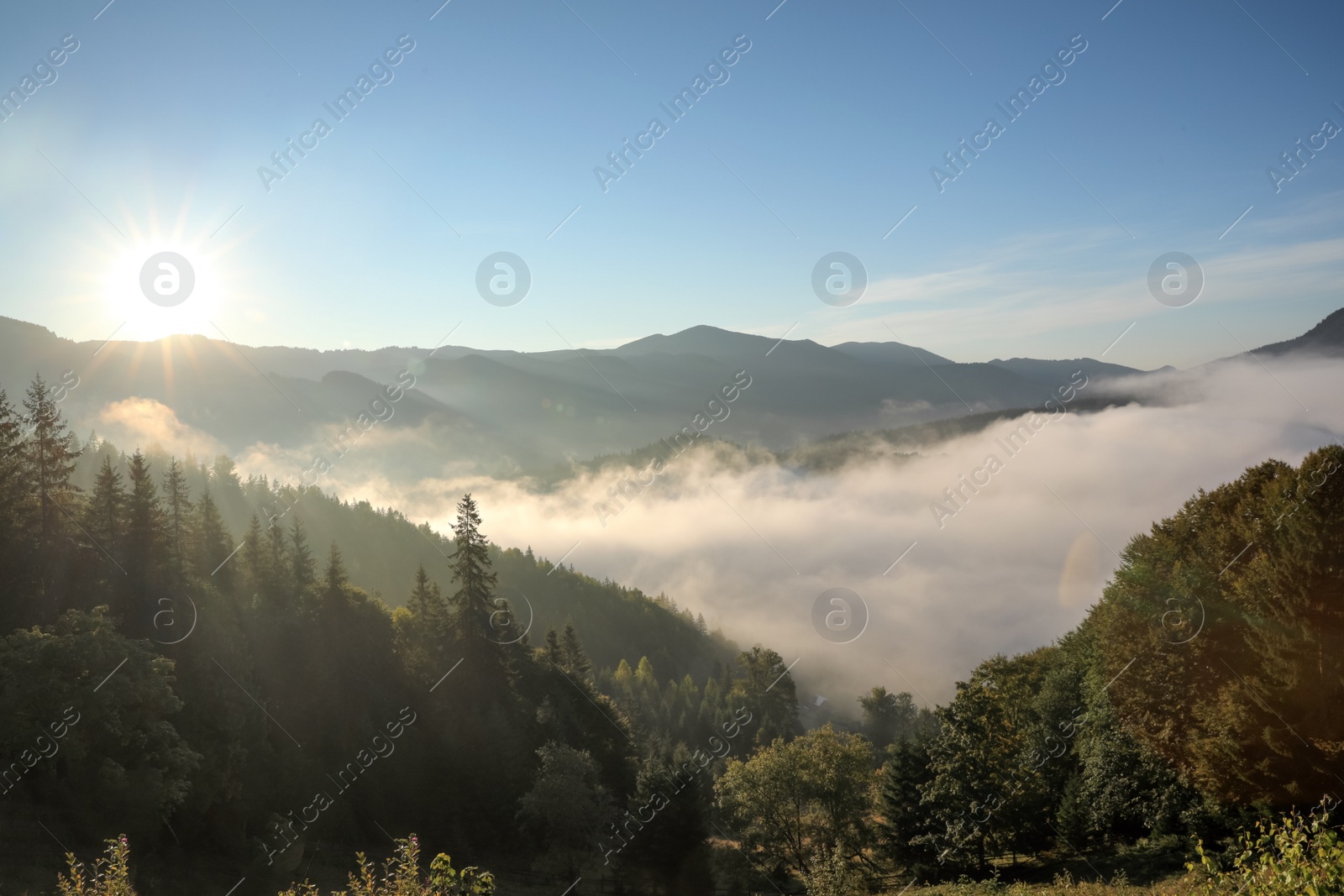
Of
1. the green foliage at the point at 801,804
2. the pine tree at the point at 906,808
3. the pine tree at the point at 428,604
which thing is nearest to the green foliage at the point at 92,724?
the pine tree at the point at 428,604

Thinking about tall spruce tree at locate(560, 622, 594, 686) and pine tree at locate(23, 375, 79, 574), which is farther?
tall spruce tree at locate(560, 622, 594, 686)

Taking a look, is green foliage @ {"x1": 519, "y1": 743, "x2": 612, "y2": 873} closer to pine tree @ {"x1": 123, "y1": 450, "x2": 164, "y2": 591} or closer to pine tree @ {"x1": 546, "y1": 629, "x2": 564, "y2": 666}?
pine tree @ {"x1": 546, "y1": 629, "x2": 564, "y2": 666}

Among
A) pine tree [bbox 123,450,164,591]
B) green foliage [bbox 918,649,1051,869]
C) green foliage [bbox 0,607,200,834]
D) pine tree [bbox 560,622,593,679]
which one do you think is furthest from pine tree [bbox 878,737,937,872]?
pine tree [bbox 123,450,164,591]

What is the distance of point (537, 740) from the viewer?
186 feet

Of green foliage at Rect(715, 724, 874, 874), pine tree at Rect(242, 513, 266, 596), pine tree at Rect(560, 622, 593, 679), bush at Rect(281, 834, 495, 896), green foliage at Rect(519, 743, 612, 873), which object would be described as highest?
pine tree at Rect(242, 513, 266, 596)

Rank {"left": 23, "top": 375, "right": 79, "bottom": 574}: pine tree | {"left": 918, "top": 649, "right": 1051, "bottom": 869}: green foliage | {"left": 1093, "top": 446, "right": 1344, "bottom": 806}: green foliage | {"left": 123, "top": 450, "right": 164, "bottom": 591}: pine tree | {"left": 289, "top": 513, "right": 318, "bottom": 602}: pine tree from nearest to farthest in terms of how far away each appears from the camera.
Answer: {"left": 1093, "top": 446, "right": 1344, "bottom": 806}: green foliage < {"left": 918, "top": 649, "right": 1051, "bottom": 869}: green foliage < {"left": 23, "top": 375, "right": 79, "bottom": 574}: pine tree < {"left": 123, "top": 450, "right": 164, "bottom": 591}: pine tree < {"left": 289, "top": 513, "right": 318, "bottom": 602}: pine tree

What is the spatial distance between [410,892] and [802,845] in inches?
1749

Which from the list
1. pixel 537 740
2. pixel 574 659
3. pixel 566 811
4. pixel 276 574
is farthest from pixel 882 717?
pixel 276 574

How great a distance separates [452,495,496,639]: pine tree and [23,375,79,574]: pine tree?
25039 millimetres

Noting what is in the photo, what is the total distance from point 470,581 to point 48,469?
93.4 ft

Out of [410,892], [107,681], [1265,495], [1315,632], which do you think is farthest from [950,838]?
[107,681]

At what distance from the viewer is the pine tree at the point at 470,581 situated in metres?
59.8

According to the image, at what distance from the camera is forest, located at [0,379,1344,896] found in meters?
30.1

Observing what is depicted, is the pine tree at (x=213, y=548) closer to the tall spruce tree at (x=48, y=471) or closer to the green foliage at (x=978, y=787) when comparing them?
the tall spruce tree at (x=48, y=471)
